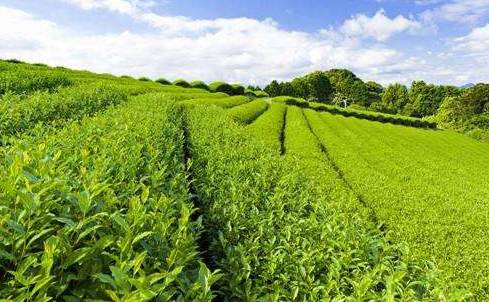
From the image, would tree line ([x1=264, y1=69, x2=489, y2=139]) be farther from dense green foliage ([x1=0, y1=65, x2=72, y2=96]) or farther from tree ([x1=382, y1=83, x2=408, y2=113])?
dense green foliage ([x1=0, y1=65, x2=72, y2=96])

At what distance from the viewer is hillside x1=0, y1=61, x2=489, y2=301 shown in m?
2.78

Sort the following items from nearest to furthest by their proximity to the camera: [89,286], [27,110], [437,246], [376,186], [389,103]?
[89,286] → [437,246] → [27,110] → [376,186] → [389,103]

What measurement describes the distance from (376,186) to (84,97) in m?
12.8

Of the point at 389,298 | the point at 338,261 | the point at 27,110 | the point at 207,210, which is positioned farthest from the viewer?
the point at 27,110

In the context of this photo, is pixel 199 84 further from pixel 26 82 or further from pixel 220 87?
pixel 26 82

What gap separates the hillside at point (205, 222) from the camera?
2.78m

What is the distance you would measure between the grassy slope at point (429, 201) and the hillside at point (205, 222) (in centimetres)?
7

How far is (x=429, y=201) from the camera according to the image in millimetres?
14414

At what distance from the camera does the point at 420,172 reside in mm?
19922

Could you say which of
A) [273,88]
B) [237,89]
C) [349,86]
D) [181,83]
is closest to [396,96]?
[349,86]

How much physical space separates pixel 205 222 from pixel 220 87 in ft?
186

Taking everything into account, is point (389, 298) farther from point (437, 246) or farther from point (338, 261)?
point (437, 246)

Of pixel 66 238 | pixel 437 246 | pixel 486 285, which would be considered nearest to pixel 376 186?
pixel 437 246

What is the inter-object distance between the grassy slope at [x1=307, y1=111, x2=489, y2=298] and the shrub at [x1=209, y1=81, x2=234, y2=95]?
36.1 meters
